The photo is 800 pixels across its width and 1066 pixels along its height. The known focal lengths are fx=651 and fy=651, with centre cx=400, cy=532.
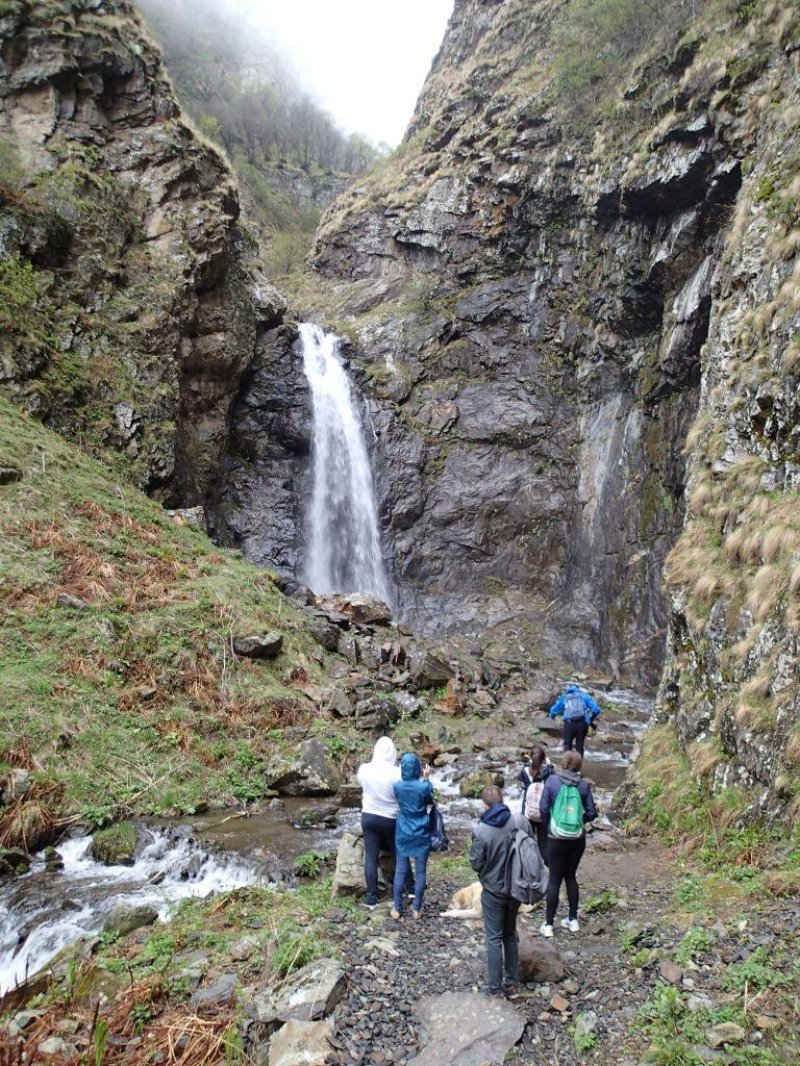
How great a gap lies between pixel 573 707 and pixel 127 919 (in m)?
7.60

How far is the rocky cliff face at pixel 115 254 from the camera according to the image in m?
17.7

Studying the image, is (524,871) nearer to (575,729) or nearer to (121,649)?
(575,729)

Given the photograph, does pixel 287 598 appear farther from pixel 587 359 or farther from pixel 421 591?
pixel 587 359

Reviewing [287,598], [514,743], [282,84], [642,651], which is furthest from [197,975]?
[282,84]

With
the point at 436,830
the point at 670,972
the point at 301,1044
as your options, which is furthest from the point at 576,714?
the point at 301,1044

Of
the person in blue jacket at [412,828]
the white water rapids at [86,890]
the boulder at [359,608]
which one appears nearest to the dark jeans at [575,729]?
the person in blue jacket at [412,828]

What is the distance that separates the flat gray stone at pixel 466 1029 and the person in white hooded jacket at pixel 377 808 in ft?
6.14

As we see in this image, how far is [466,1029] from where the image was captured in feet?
14.5

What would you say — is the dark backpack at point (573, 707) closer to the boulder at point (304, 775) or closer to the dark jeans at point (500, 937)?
the boulder at point (304, 775)

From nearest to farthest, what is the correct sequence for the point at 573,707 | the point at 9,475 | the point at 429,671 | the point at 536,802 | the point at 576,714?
the point at 536,802 → the point at 576,714 → the point at 573,707 → the point at 9,475 → the point at 429,671

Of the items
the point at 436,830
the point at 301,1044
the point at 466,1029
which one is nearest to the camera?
the point at 301,1044

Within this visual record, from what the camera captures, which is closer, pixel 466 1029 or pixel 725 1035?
pixel 725 1035

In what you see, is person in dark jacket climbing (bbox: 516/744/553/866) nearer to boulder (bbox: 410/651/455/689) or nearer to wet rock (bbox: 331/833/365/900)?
wet rock (bbox: 331/833/365/900)

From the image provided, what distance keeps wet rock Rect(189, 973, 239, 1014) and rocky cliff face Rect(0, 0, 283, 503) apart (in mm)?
15145
